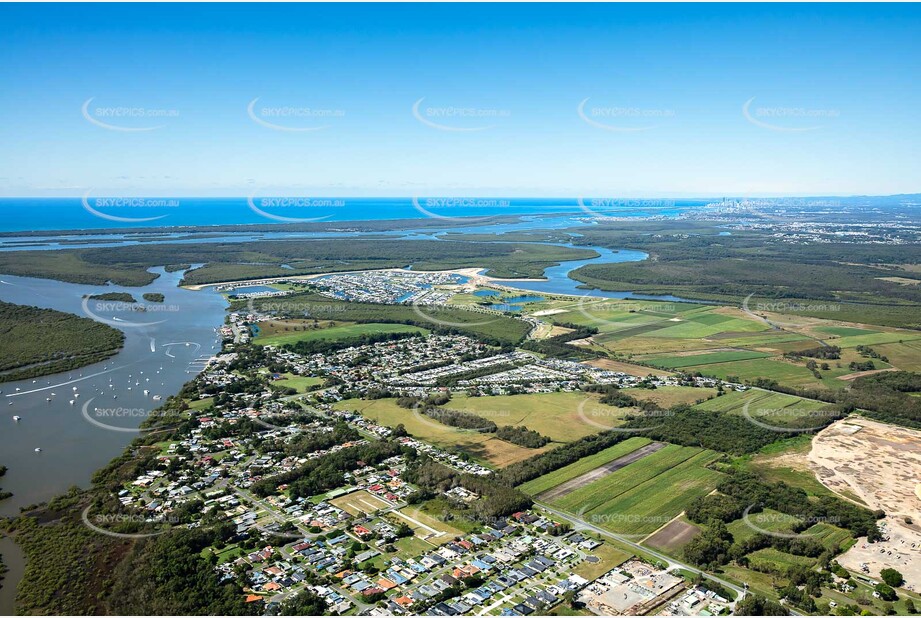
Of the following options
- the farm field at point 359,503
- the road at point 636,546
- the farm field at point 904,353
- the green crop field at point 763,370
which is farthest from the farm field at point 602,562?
the farm field at point 904,353

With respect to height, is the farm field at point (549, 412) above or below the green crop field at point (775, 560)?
above

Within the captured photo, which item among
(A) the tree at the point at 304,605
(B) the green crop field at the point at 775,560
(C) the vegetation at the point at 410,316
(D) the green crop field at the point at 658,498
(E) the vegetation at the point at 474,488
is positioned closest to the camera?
(A) the tree at the point at 304,605

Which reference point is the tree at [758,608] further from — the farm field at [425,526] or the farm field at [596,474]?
the farm field at [425,526]

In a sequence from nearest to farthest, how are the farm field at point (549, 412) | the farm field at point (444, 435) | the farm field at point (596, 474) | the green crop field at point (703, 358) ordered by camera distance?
the farm field at point (596, 474), the farm field at point (444, 435), the farm field at point (549, 412), the green crop field at point (703, 358)


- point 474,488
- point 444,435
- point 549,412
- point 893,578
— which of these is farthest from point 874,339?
point 474,488

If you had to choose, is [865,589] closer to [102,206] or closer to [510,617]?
[510,617]

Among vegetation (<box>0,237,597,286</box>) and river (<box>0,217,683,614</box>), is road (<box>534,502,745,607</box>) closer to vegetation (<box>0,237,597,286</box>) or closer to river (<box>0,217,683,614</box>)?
river (<box>0,217,683,614</box>)

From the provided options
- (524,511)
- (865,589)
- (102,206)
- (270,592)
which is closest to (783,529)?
(865,589)

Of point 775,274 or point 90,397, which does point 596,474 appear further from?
point 775,274
